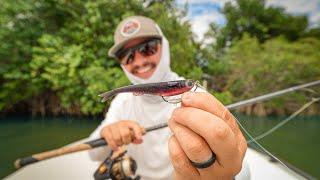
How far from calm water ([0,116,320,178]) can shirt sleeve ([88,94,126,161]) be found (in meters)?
4.12

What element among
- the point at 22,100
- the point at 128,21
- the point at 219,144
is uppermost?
the point at 128,21

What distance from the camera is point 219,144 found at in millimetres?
766

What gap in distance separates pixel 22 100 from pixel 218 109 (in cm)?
1544

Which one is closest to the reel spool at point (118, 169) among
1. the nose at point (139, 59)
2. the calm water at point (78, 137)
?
the nose at point (139, 59)

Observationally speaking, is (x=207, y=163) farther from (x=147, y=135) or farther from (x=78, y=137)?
(x=78, y=137)

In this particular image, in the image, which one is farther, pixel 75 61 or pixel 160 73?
pixel 75 61

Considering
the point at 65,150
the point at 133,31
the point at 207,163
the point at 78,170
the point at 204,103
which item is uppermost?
the point at 133,31

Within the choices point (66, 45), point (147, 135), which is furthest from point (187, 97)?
point (66, 45)

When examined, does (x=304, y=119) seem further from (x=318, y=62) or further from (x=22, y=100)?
(x=22, y=100)

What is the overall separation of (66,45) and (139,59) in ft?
38.2

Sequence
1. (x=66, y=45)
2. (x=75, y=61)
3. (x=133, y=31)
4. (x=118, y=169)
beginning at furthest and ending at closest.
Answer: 1. (x=66, y=45)
2. (x=75, y=61)
3. (x=133, y=31)
4. (x=118, y=169)

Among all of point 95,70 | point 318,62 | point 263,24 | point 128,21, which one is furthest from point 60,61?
point 263,24

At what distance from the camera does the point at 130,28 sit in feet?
7.91

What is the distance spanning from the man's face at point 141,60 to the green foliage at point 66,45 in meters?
9.24
